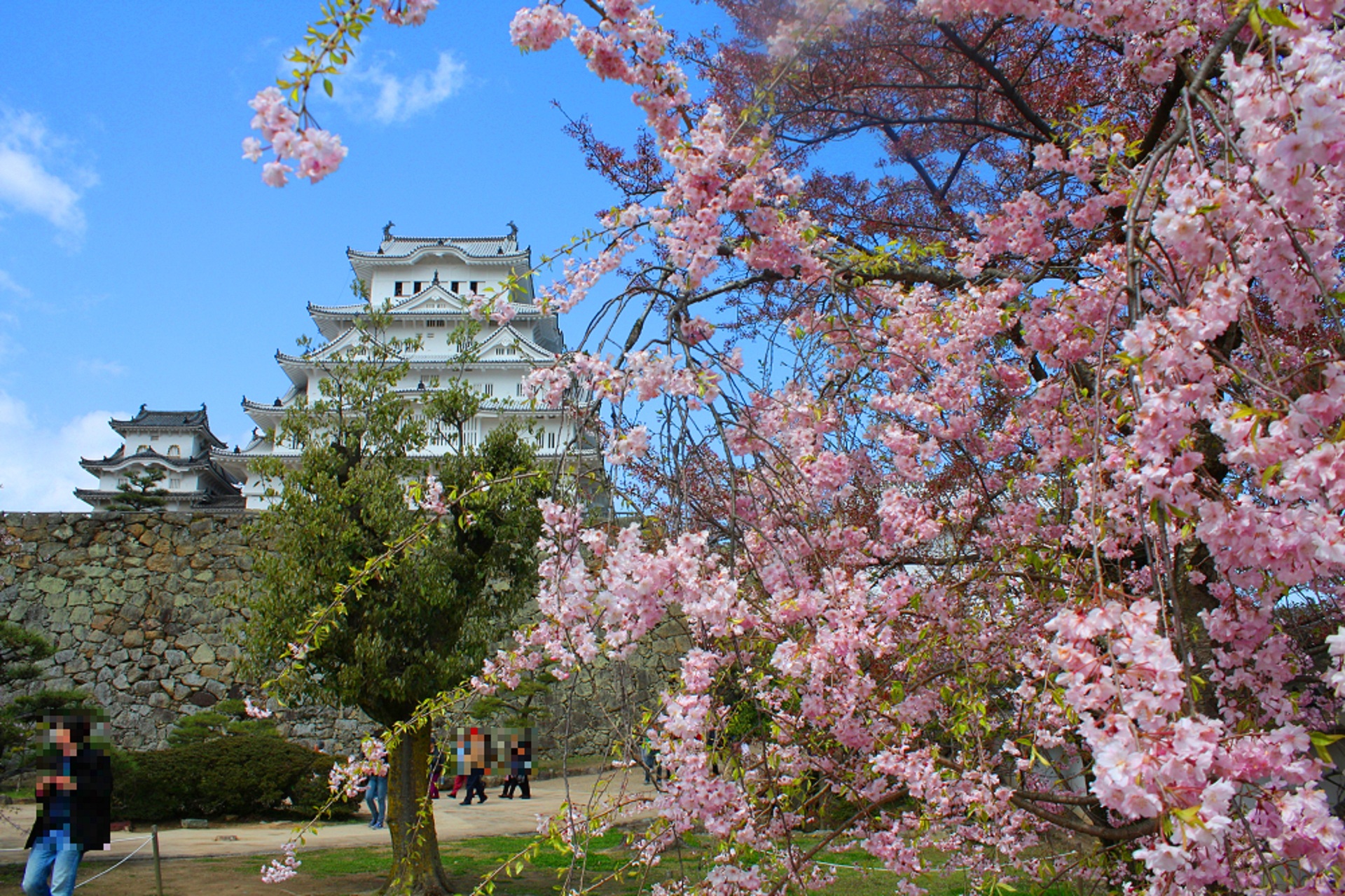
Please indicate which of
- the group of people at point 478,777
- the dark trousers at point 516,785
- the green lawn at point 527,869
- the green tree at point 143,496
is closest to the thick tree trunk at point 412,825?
the green lawn at point 527,869

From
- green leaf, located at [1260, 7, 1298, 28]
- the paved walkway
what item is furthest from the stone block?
green leaf, located at [1260, 7, 1298, 28]

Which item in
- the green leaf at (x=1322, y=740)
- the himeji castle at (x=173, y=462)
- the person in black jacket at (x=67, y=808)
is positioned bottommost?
the person in black jacket at (x=67, y=808)

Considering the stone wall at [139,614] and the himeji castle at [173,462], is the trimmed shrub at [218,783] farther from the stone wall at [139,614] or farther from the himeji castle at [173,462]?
the himeji castle at [173,462]

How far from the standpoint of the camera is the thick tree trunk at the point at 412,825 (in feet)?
16.0

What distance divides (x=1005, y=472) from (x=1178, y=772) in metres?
2.16

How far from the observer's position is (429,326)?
22188 millimetres

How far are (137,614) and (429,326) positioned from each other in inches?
474

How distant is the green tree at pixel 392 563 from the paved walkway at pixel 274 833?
1404mm

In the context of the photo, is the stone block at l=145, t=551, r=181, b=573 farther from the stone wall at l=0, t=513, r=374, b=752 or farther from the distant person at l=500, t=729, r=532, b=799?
the distant person at l=500, t=729, r=532, b=799

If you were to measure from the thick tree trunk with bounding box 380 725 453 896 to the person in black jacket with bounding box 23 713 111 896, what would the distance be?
4.95ft

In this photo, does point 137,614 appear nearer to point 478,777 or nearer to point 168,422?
point 478,777

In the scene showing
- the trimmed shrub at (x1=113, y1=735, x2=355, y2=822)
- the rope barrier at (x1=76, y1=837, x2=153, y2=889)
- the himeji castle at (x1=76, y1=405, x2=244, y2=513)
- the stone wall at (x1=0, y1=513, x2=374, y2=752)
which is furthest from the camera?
the himeji castle at (x1=76, y1=405, x2=244, y2=513)

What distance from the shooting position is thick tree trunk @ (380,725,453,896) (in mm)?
4875

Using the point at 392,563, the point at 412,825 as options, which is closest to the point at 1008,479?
the point at 392,563
